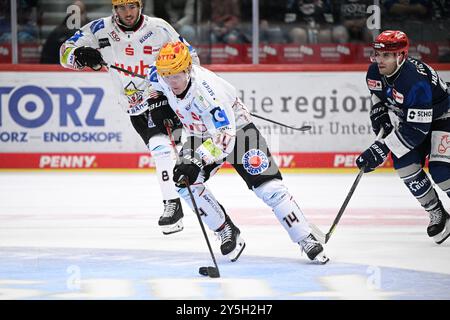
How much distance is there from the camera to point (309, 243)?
5.58 meters

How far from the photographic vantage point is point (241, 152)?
5602 millimetres

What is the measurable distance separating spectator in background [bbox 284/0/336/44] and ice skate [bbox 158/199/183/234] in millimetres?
4069

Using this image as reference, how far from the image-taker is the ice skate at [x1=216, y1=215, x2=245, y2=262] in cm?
573

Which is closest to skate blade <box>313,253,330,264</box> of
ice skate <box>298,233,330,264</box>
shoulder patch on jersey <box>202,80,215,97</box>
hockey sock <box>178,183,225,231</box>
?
ice skate <box>298,233,330,264</box>

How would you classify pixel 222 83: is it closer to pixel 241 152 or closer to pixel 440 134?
pixel 241 152

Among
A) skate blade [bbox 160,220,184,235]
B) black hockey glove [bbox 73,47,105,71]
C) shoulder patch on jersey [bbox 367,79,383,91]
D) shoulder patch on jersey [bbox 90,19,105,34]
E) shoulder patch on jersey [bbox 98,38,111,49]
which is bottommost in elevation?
skate blade [bbox 160,220,184,235]

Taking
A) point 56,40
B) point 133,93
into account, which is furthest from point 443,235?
point 56,40

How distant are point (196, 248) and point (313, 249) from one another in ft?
2.88

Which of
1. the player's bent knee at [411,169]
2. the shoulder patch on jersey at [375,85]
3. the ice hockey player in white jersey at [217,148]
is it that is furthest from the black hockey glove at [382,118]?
the ice hockey player in white jersey at [217,148]

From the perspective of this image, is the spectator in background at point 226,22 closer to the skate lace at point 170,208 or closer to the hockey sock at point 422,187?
the skate lace at point 170,208

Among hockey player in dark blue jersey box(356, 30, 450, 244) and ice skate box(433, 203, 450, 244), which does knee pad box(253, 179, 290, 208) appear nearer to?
hockey player in dark blue jersey box(356, 30, 450, 244)

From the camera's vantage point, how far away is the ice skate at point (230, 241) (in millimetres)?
5730

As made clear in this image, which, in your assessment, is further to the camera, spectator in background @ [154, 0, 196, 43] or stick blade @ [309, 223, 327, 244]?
spectator in background @ [154, 0, 196, 43]

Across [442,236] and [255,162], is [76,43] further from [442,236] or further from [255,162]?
[442,236]
